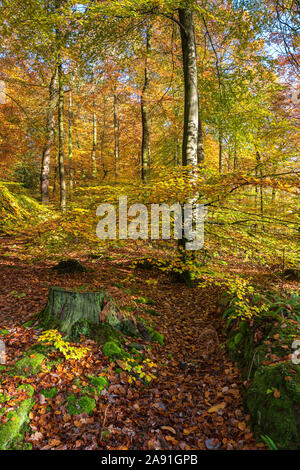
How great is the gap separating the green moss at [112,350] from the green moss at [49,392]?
0.91m

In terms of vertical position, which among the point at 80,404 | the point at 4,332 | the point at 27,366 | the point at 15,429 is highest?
the point at 4,332

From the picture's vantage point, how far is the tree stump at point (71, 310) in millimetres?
3908

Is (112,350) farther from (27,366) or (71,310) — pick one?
(27,366)

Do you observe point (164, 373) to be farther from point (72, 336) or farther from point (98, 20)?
point (98, 20)

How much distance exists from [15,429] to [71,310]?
1.75m

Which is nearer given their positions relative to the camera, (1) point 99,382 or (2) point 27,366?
(2) point 27,366

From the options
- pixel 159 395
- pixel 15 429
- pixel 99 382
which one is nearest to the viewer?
pixel 15 429

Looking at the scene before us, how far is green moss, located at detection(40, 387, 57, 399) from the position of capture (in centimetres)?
282

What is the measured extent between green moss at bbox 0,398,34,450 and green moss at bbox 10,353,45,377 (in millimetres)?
448

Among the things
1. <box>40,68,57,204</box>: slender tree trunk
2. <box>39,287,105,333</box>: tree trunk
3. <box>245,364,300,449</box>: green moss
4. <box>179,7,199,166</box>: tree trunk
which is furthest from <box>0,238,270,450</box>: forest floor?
<box>40,68,57,204</box>: slender tree trunk

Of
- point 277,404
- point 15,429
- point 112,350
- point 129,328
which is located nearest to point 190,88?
point 129,328

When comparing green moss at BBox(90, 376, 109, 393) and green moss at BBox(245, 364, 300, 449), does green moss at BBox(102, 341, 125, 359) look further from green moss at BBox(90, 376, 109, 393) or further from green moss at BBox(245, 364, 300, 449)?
green moss at BBox(245, 364, 300, 449)

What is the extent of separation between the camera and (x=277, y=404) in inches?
96.9

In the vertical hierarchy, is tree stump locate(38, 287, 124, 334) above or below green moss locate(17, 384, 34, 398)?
above
